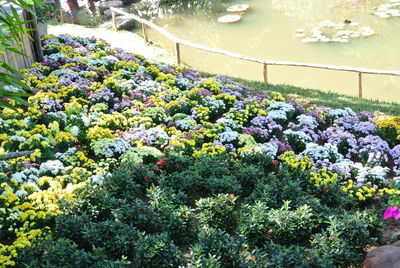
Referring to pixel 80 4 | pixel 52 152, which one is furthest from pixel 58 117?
pixel 80 4

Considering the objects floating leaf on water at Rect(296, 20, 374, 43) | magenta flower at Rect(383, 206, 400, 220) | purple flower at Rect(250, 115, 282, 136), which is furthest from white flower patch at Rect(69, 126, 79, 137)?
floating leaf on water at Rect(296, 20, 374, 43)

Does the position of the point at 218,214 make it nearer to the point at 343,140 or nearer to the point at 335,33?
the point at 343,140

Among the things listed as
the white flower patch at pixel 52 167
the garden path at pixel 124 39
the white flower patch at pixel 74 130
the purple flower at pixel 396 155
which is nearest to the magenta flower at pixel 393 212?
the purple flower at pixel 396 155

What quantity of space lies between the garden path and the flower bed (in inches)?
149

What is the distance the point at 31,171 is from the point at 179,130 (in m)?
2.58

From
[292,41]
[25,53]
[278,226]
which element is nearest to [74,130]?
[25,53]

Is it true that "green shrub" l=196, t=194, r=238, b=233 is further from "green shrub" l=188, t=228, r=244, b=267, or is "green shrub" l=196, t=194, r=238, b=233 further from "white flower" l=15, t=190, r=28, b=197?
"white flower" l=15, t=190, r=28, b=197

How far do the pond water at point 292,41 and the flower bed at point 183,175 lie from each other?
390cm

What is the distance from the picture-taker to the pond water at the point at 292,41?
1305 centimetres

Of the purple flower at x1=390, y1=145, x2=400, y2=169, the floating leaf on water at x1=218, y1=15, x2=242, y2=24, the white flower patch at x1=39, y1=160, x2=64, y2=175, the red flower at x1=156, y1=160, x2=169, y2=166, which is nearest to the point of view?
the white flower patch at x1=39, y1=160, x2=64, y2=175

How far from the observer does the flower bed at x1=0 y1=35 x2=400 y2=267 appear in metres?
5.19

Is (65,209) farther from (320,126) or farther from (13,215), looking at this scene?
(320,126)

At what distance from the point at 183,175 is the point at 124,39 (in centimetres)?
967

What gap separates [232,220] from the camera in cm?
573
